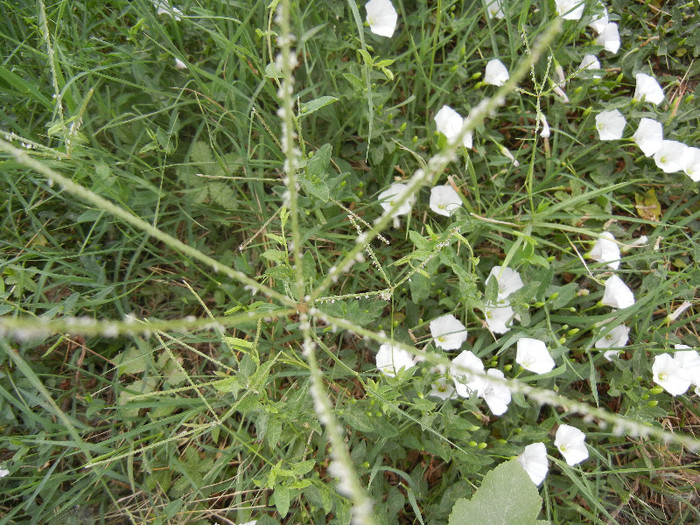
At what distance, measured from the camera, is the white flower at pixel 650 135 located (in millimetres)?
2498

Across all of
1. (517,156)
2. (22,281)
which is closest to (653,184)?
(517,156)

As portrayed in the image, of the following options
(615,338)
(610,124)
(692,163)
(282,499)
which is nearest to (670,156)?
(692,163)

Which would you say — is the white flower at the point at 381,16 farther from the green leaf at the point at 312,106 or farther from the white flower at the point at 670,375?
the white flower at the point at 670,375

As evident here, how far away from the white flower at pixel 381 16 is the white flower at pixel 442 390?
167cm

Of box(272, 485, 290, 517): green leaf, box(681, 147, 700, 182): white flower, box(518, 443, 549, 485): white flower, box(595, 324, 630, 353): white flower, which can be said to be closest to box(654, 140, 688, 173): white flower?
box(681, 147, 700, 182): white flower

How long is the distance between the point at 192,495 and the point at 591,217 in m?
2.38

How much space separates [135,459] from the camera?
2.35 metres

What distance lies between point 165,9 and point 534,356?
7.54 feet

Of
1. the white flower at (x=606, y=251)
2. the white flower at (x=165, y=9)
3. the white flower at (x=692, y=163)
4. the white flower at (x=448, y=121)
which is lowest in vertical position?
the white flower at (x=606, y=251)

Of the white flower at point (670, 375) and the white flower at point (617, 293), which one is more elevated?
the white flower at point (617, 293)

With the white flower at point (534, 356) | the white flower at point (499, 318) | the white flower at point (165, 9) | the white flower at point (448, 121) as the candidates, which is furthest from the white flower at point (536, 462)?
the white flower at point (165, 9)

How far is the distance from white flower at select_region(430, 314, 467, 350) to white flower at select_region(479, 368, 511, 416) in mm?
226

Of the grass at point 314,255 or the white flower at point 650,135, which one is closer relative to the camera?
the grass at point 314,255

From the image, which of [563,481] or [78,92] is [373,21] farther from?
[563,481]
